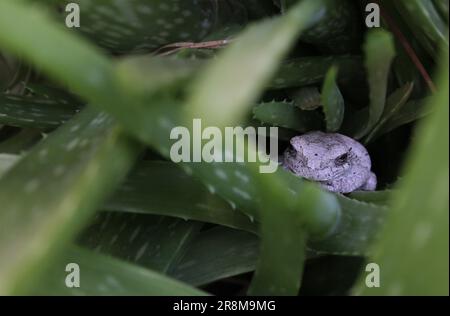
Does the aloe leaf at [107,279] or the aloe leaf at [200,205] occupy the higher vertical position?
the aloe leaf at [200,205]

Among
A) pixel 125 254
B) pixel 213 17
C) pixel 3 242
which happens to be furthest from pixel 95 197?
pixel 213 17

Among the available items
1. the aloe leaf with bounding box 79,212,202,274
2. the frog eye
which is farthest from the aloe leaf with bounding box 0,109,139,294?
the frog eye

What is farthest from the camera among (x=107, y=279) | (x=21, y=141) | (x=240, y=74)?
(x=21, y=141)

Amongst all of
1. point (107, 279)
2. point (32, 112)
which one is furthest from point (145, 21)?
point (107, 279)

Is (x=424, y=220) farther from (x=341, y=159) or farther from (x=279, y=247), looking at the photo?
(x=341, y=159)

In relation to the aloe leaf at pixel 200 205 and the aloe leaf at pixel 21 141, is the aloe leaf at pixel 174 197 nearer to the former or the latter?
the aloe leaf at pixel 200 205

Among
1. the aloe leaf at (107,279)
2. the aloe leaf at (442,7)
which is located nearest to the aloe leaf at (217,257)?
the aloe leaf at (107,279)
